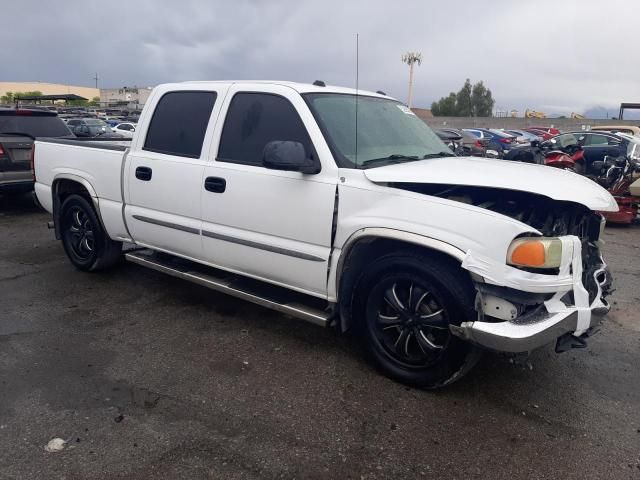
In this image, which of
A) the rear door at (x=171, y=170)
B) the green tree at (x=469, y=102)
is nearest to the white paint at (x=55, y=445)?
the rear door at (x=171, y=170)

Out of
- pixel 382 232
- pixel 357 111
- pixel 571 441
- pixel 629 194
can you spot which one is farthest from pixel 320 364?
pixel 629 194

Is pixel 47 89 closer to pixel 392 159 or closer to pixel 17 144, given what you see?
pixel 17 144

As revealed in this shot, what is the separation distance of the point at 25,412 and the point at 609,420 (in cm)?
351

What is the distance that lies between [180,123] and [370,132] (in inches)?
66.8

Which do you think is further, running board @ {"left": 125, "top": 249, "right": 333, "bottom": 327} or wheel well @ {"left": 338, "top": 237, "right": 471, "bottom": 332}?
running board @ {"left": 125, "top": 249, "right": 333, "bottom": 327}

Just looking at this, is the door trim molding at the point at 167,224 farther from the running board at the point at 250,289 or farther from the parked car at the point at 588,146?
the parked car at the point at 588,146

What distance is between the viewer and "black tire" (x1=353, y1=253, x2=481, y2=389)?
3.13 metres

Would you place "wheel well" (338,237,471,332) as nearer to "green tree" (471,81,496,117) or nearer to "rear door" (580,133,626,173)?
"rear door" (580,133,626,173)

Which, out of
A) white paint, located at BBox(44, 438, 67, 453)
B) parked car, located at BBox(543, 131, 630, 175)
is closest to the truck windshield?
white paint, located at BBox(44, 438, 67, 453)

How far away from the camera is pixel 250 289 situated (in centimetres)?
415

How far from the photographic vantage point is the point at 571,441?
2953mm

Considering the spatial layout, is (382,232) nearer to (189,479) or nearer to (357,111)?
(357,111)

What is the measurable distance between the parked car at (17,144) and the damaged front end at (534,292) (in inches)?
305

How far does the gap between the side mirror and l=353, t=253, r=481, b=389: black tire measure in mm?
819
